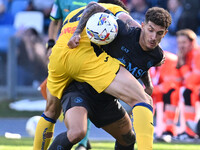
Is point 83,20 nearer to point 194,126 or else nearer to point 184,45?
point 194,126

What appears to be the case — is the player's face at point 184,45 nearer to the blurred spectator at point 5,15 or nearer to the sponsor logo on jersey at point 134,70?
the sponsor logo on jersey at point 134,70

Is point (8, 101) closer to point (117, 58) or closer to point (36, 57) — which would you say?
point (36, 57)

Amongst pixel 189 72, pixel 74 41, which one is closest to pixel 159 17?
pixel 74 41

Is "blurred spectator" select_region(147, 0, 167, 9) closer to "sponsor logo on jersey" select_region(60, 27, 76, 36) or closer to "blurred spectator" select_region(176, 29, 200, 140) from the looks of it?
"blurred spectator" select_region(176, 29, 200, 140)

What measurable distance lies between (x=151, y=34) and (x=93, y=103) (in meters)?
0.92

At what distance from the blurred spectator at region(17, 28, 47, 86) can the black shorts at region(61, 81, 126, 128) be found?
7.54m

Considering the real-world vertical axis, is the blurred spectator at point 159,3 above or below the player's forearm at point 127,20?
below

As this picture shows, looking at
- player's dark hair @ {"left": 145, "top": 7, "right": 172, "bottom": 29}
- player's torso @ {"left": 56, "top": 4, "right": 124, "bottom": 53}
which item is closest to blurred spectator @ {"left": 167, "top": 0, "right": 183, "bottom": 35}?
player's torso @ {"left": 56, "top": 4, "right": 124, "bottom": 53}

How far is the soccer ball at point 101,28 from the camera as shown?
530cm

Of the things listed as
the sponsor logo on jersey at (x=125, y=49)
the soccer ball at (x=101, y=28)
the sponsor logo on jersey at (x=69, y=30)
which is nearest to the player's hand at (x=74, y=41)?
the soccer ball at (x=101, y=28)

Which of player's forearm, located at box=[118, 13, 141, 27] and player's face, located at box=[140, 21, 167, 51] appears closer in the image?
player's face, located at box=[140, 21, 167, 51]

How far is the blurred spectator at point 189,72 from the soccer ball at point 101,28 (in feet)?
15.6

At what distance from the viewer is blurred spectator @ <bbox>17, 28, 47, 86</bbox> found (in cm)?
1331

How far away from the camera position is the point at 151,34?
533cm
